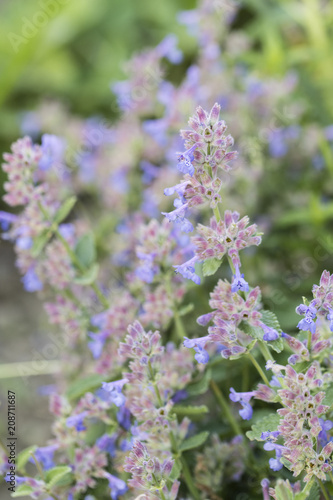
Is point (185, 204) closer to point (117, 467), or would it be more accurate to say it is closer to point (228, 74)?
point (117, 467)

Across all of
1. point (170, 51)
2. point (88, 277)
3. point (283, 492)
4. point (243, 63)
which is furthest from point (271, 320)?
point (243, 63)

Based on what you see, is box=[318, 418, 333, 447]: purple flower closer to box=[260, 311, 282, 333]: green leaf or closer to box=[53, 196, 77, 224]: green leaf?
box=[260, 311, 282, 333]: green leaf

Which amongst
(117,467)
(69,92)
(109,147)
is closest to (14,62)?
(69,92)

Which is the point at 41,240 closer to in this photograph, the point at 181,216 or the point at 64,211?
the point at 64,211

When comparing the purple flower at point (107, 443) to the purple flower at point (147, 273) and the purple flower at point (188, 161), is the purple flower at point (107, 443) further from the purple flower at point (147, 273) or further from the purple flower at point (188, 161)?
the purple flower at point (188, 161)

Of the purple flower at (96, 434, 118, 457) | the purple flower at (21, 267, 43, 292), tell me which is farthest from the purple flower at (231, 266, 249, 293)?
the purple flower at (21, 267, 43, 292)
